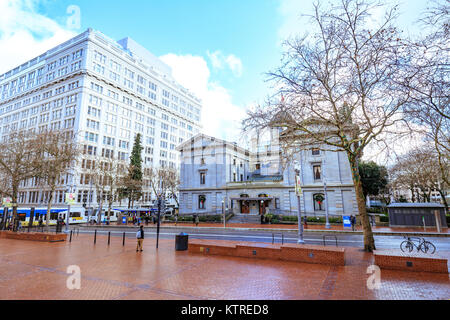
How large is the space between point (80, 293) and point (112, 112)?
62.0 m

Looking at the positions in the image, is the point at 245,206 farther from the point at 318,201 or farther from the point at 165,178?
the point at 165,178

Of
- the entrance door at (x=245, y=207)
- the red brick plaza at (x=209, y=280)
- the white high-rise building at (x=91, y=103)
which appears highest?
the white high-rise building at (x=91, y=103)

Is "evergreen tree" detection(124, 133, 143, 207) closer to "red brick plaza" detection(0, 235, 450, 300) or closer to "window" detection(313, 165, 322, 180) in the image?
"window" detection(313, 165, 322, 180)

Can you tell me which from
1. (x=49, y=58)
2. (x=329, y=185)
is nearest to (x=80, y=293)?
(x=329, y=185)

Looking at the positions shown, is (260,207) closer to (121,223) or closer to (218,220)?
(218,220)

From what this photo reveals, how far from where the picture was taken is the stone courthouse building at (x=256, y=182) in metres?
34.3

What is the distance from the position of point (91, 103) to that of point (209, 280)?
60.4 m

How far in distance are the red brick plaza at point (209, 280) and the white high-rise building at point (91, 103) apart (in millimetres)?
43821

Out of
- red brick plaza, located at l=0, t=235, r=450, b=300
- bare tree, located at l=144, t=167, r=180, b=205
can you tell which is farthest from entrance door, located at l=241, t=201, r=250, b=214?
red brick plaza, located at l=0, t=235, r=450, b=300

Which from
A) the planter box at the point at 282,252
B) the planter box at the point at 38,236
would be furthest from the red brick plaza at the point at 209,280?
the planter box at the point at 38,236

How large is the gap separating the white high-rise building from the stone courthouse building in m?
21.0

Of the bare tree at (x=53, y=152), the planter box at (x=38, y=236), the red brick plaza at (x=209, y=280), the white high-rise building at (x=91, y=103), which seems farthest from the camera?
the white high-rise building at (x=91, y=103)

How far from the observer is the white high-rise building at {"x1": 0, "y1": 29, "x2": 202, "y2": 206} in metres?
55.4

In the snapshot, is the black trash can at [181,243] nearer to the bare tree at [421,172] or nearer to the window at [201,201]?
the bare tree at [421,172]
